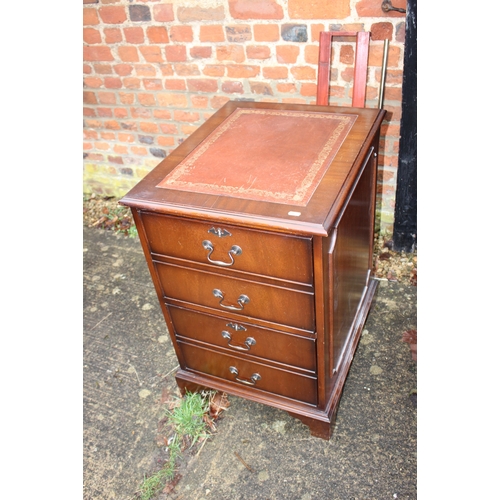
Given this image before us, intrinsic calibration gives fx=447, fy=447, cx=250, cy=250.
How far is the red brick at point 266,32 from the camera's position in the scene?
6.77 feet

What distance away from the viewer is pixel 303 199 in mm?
1275

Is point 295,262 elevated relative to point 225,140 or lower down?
lower down

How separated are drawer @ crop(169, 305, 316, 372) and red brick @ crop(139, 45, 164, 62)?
4.84 feet

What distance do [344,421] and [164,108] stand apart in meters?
1.94

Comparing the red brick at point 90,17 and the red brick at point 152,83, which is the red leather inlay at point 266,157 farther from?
the red brick at point 90,17

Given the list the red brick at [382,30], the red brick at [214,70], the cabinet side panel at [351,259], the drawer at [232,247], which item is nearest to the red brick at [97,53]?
the red brick at [214,70]

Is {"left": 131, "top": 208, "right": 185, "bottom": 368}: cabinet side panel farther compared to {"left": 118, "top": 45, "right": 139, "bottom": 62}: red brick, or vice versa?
{"left": 118, "top": 45, "right": 139, "bottom": 62}: red brick

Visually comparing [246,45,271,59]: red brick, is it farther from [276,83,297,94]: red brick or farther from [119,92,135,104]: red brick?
[119,92,135,104]: red brick

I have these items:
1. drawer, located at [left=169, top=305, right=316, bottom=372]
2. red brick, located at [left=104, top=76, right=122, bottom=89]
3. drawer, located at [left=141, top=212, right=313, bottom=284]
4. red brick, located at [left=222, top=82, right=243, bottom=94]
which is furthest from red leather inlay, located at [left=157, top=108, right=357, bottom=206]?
red brick, located at [left=104, top=76, right=122, bottom=89]

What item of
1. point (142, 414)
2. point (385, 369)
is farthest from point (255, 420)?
point (385, 369)

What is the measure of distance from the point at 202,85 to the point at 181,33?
27 cm

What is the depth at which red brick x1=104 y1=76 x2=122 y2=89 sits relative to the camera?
2637 millimetres

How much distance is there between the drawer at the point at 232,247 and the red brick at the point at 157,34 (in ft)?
4.40

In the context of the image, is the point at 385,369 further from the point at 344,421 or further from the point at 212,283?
the point at 212,283
